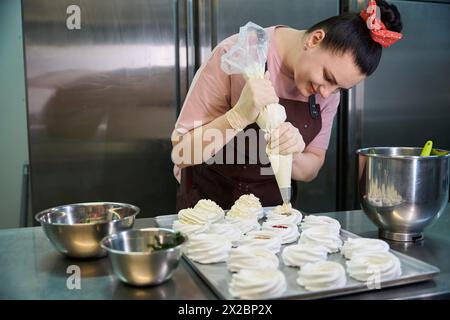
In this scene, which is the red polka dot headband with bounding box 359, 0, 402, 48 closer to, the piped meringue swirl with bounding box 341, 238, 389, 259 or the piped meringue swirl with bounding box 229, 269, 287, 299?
the piped meringue swirl with bounding box 341, 238, 389, 259

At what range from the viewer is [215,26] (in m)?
2.64

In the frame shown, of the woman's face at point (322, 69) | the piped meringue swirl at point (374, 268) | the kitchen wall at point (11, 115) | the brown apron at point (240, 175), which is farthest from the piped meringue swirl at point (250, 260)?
the kitchen wall at point (11, 115)

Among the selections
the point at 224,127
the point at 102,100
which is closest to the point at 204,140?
the point at 224,127

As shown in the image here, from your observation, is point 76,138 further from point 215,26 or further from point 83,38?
point 215,26

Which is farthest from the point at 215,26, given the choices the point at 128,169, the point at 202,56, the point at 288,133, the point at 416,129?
the point at 416,129

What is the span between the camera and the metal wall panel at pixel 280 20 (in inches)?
104

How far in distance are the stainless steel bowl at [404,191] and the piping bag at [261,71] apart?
10.3 inches

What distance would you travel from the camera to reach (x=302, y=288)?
1.02 meters

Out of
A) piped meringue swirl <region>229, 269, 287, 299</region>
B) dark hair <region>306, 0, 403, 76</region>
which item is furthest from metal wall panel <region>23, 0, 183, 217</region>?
piped meringue swirl <region>229, 269, 287, 299</region>

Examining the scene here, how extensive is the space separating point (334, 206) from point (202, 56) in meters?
1.28

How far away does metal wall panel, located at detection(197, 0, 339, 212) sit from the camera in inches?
104

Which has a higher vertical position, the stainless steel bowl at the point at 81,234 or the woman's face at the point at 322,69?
the woman's face at the point at 322,69

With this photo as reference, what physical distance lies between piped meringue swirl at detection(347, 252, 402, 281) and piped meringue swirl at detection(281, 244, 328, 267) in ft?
0.30

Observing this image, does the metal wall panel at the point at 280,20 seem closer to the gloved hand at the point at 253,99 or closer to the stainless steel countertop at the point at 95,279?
the gloved hand at the point at 253,99
